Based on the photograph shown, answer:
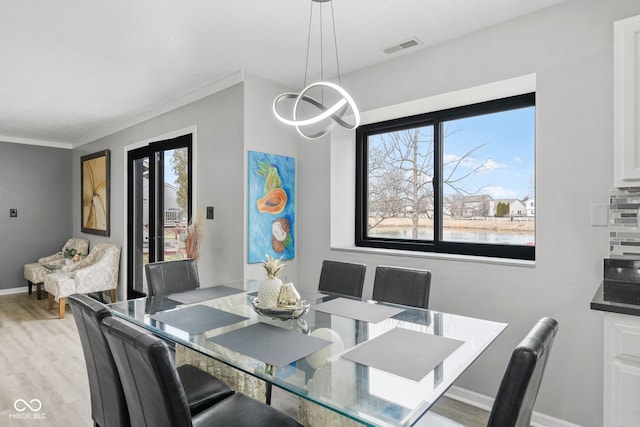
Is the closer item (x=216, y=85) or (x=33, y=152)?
(x=216, y=85)

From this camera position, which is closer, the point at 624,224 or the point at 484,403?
the point at 624,224

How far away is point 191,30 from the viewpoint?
255cm

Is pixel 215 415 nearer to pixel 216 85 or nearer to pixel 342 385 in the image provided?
pixel 342 385

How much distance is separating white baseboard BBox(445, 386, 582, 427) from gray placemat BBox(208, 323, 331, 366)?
1.60m

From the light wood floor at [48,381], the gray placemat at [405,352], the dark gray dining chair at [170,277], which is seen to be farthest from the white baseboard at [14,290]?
the gray placemat at [405,352]

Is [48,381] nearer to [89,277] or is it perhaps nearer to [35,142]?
[89,277]

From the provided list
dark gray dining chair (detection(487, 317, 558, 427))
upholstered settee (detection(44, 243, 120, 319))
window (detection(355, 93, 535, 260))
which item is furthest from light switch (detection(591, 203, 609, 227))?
upholstered settee (detection(44, 243, 120, 319))

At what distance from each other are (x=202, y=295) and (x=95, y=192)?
455cm

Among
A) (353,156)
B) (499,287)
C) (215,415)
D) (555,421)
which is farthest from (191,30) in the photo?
(555,421)

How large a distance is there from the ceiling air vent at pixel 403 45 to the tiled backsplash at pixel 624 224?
1.56 meters

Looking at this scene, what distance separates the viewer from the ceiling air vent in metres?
2.66

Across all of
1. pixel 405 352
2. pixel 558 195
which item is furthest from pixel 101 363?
pixel 558 195

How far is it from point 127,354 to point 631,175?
2.25 meters

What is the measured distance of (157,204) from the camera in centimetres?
462
